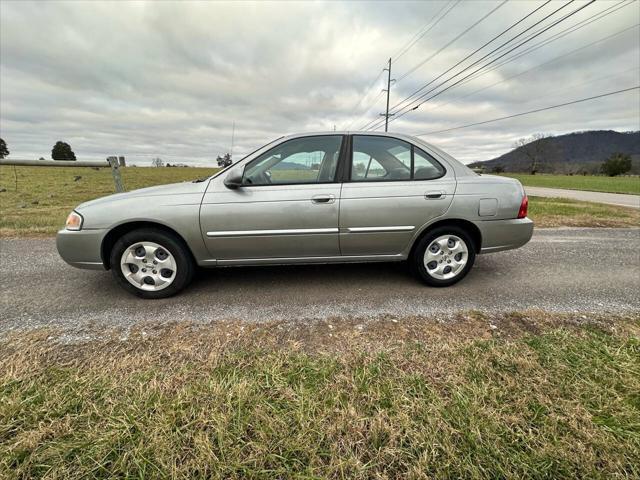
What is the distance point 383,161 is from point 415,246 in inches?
36.7

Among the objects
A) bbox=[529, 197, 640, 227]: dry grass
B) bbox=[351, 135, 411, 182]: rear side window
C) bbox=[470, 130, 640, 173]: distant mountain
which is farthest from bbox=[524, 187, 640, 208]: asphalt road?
bbox=[470, 130, 640, 173]: distant mountain

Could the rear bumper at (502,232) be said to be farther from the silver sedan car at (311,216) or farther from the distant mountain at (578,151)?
the distant mountain at (578,151)

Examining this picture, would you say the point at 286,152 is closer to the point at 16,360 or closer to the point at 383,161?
the point at 383,161

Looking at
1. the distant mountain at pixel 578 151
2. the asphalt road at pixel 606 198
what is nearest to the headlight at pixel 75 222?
the asphalt road at pixel 606 198

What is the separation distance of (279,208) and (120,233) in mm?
1532

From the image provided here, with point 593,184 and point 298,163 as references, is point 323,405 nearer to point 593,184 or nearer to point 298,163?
point 298,163

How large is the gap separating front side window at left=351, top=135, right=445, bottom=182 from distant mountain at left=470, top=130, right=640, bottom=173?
79.6m

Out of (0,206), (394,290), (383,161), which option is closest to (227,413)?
(394,290)

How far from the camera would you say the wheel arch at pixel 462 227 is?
117 inches

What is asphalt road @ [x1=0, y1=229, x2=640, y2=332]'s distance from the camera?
2.53 meters

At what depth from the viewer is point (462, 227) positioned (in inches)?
120

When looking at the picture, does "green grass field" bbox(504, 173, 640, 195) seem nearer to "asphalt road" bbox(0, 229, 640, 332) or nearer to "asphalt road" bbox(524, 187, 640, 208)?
"asphalt road" bbox(524, 187, 640, 208)

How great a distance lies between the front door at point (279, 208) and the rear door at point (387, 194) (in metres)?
0.15

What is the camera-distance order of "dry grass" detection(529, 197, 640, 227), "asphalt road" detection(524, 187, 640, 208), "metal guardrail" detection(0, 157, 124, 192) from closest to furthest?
"metal guardrail" detection(0, 157, 124, 192) → "dry grass" detection(529, 197, 640, 227) → "asphalt road" detection(524, 187, 640, 208)
